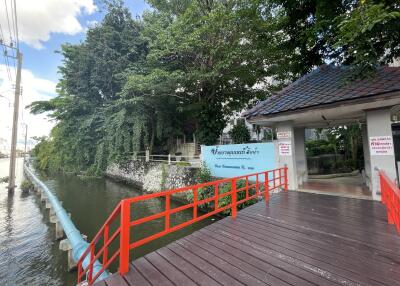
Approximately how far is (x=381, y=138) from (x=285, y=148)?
2.49 meters

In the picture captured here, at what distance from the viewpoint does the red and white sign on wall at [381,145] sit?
16.5 feet

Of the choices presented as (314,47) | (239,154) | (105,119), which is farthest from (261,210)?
(105,119)

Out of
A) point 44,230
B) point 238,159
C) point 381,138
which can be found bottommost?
point 44,230

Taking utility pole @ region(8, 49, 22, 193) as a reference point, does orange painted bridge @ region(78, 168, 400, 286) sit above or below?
below

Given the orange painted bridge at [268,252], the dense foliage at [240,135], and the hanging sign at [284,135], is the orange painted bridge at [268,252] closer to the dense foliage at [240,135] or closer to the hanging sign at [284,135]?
the hanging sign at [284,135]

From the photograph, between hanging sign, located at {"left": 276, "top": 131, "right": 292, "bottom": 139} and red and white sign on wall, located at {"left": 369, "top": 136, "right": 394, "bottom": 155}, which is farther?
hanging sign, located at {"left": 276, "top": 131, "right": 292, "bottom": 139}

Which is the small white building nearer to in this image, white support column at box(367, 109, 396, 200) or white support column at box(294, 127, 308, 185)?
white support column at box(367, 109, 396, 200)

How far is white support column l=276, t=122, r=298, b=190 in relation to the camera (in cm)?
678

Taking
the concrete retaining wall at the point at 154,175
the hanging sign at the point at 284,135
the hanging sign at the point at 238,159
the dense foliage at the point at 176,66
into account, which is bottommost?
the concrete retaining wall at the point at 154,175

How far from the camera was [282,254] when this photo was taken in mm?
2895

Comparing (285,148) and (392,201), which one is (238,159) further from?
(392,201)

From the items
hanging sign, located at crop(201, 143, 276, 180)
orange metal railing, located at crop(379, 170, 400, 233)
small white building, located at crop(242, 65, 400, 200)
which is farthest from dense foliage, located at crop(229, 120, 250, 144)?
orange metal railing, located at crop(379, 170, 400, 233)

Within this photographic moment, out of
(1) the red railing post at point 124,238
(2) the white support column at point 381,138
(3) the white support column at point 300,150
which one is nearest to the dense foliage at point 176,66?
(2) the white support column at point 381,138

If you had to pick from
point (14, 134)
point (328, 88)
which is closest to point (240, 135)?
point (328, 88)
